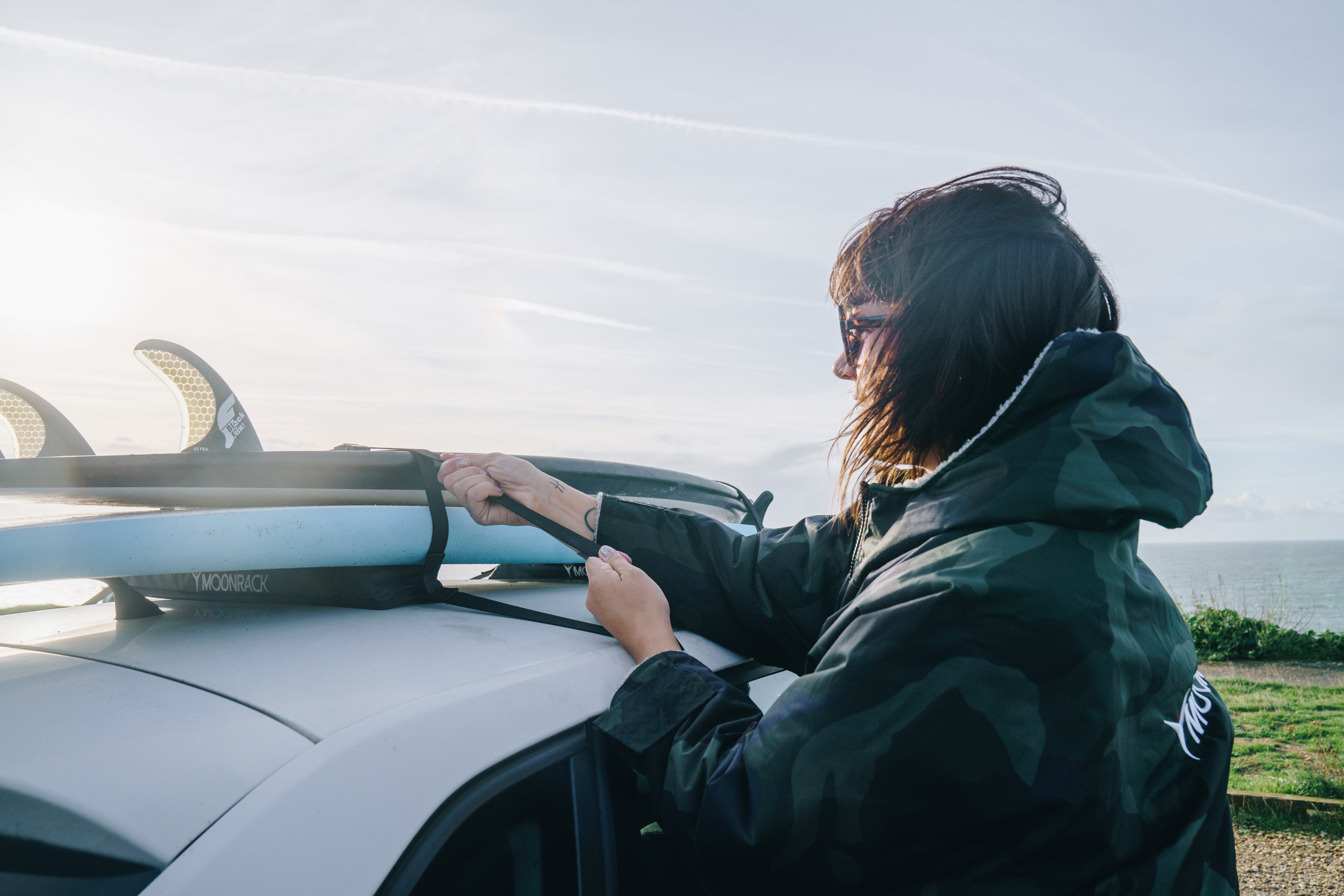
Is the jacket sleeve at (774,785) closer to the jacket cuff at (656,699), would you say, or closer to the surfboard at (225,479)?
the jacket cuff at (656,699)

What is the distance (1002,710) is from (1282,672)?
45.1ft

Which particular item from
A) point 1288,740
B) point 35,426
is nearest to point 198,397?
point 35,426

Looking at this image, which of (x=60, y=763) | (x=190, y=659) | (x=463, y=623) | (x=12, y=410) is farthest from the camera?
(x=12, y=410)

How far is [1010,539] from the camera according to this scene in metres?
1.12

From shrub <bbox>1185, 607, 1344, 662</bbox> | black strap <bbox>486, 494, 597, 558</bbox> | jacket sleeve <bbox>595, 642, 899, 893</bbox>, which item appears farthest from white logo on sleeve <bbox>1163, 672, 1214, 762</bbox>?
shrub <bbox>1185, 607, 1344, 662</bbox>

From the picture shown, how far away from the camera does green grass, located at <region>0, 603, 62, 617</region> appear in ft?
6.89

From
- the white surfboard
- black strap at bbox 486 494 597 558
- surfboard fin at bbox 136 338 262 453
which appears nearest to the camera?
the white surfboard

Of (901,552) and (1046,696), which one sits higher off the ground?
(901,552)

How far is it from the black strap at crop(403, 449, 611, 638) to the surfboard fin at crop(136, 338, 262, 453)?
239 cm

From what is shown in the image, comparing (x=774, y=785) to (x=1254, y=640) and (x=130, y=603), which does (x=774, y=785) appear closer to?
(x=130, y=603)

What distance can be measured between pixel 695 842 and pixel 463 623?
591 mm

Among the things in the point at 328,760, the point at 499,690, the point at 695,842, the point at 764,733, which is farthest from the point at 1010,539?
the point at 328,760

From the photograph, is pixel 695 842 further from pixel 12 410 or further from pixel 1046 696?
pixel 12 410

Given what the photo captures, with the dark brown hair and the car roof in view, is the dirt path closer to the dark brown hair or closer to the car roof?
the dark brown hair
